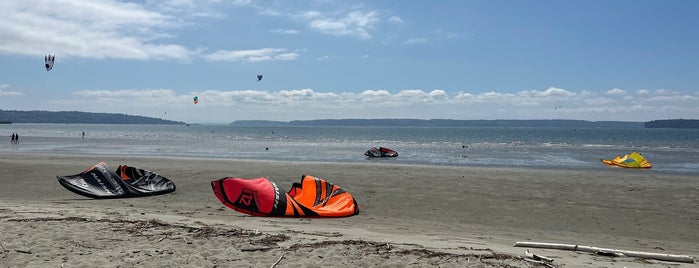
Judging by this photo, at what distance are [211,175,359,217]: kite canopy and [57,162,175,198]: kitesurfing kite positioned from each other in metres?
3.08

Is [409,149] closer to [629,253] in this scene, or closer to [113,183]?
[113,183]

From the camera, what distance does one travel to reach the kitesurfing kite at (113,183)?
10789 millimetres

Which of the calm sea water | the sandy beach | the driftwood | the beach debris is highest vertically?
the beach debris

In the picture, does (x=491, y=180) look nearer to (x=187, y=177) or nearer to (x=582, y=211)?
(x=582, y=211)

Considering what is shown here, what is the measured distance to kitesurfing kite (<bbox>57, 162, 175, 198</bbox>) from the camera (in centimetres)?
1079

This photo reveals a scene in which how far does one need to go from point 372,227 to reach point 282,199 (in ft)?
5.32

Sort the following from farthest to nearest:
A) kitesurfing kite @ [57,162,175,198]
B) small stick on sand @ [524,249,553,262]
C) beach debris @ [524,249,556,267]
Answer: kitesurfing kite @ [57,162,175,198] → small stick on sand @ [524,249,553,262] → beach debris @ [524,249,556,267]

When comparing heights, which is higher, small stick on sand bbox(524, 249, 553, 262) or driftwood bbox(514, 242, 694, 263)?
small stick on sand bbox(524, 249, 553, 262)

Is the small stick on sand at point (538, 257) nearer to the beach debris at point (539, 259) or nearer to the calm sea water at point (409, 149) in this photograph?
the beach debris at point (539, 259)

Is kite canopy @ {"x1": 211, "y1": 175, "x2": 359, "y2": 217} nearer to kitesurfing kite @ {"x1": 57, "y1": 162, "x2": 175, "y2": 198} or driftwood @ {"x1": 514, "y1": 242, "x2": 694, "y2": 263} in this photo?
kitesurfing kite @ {"x1": 57, "y1": 162, "x2": 175, "y2": 198}

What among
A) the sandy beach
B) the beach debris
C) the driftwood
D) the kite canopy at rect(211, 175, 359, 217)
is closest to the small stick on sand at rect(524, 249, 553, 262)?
the beach debris

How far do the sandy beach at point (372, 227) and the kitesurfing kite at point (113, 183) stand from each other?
25 cm

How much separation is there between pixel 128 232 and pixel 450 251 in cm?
374

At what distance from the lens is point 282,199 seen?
→ 334 inches
